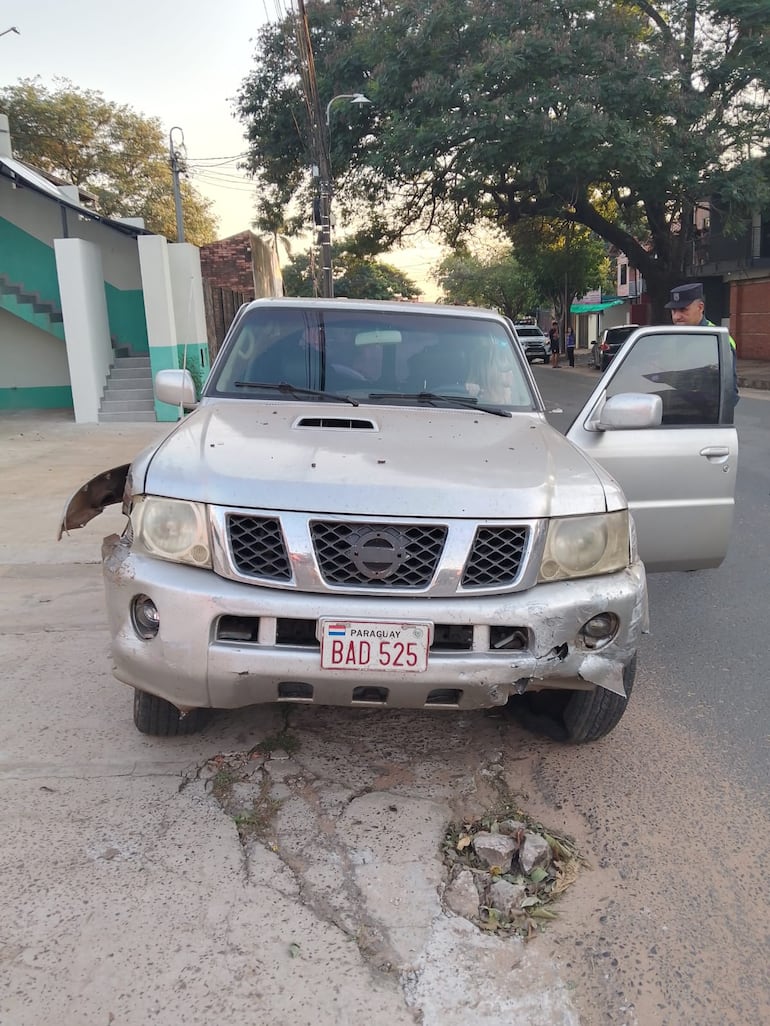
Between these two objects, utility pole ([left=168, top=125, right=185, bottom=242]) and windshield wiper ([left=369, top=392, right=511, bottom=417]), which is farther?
utility pole ([left=168, top=125, right=185, bottom=242])

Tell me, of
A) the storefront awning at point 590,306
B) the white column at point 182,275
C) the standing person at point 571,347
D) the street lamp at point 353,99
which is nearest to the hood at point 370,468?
the white column at point 182,275

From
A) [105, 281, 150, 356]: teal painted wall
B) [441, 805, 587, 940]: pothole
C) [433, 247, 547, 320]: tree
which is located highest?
[433, 247, 547, 320]: tree

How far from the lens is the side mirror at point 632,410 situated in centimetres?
387

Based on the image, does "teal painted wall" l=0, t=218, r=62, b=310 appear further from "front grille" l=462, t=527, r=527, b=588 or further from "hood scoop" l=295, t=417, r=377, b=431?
"front grille" l=462, t=527, r=527, b=588

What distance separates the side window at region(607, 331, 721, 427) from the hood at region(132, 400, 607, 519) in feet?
4.33

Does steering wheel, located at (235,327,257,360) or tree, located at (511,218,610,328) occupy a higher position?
tree, located at (511,218,610,328)

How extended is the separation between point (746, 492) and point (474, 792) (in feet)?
20.6

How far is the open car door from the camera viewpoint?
4.26 meters

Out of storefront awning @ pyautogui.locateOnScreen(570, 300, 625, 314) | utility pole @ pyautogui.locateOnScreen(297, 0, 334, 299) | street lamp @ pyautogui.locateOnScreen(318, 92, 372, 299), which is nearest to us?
utility pole @ pyautogui.locateOnScreen(297, 0, 334, 299)

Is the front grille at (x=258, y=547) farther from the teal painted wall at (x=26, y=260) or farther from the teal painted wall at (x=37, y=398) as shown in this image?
the teal painted wall at (x=37, y=398)

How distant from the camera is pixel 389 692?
2652mm

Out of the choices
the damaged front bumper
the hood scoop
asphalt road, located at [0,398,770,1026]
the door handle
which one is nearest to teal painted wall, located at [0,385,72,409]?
asphalt road, located at [0,398,770,1026]

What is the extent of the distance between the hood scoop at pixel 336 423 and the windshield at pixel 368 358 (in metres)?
0.46

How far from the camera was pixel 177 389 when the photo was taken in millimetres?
4035
